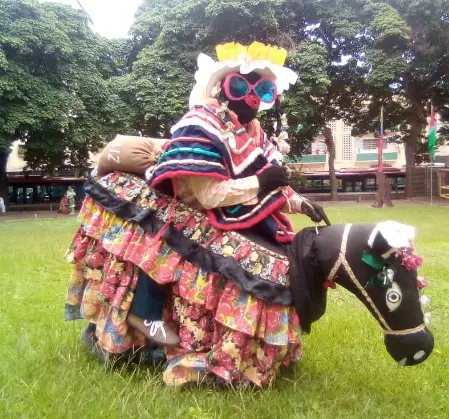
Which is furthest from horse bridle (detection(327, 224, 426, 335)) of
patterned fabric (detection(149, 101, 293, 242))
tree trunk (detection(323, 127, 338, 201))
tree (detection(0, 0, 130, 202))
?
tree trunk (detection(323, 127, 338, 201))

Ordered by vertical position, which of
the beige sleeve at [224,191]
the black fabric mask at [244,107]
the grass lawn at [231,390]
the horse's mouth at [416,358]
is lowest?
the grass lawn at [231,390]

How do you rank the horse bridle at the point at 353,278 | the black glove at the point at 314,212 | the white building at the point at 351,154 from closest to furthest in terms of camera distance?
the horse bridle at the point at 353,278, the black glove at the point at 314,212, the white building at the point at 351,154

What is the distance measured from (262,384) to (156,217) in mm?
1091

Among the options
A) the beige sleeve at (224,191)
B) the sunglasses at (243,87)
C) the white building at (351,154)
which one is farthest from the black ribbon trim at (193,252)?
the white building at (351,154)

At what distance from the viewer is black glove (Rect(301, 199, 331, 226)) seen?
288 centimetres

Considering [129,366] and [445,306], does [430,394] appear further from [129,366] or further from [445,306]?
[445,306]

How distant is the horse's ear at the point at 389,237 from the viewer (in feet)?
7.94

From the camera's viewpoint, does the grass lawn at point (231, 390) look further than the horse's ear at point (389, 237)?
Yes

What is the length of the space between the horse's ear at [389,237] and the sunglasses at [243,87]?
1.01 metres

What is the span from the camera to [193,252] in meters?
2.93

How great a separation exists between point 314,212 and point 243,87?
784 mm

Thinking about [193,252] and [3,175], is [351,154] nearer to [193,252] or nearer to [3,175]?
[3,175]

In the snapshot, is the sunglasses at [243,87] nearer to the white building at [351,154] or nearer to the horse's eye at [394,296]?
the horse's eye at [394,296]

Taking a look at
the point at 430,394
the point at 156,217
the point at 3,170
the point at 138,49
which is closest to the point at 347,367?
the point at 430,394
